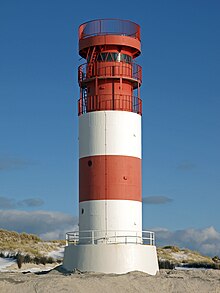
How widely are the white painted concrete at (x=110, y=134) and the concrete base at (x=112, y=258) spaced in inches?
155

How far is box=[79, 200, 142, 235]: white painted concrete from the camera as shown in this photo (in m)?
26.1

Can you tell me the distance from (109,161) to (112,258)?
4.03 meters

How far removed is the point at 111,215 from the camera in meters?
26.1

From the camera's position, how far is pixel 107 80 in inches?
1071

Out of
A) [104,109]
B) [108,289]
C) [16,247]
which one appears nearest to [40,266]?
[16,247]

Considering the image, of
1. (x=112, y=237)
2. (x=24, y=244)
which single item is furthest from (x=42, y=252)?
(x=112, y=237)

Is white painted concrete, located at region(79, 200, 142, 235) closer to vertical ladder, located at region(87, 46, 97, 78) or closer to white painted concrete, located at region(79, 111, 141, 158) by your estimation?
white painted concrete, located at region(79, 111, 141, 158)

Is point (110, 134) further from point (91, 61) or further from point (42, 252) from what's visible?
point (42, 252)

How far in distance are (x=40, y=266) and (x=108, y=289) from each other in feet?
50.3

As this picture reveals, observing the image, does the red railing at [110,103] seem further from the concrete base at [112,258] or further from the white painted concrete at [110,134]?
the concrete base at [112,258]

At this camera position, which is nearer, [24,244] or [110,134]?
[110,134]

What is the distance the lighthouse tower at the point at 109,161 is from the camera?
1003 inches

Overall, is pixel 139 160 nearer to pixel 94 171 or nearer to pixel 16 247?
pixel 94 171

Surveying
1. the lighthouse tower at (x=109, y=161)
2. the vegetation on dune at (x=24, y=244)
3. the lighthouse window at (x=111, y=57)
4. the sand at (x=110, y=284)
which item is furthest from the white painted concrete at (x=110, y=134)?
the vegetation on dune at (x=24, y=244)
